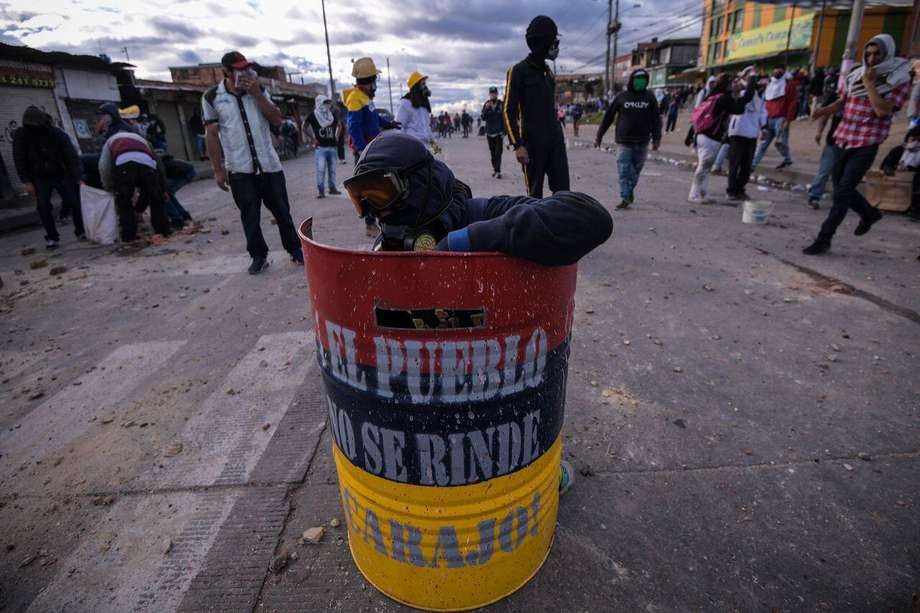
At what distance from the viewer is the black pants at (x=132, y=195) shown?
6.19 m

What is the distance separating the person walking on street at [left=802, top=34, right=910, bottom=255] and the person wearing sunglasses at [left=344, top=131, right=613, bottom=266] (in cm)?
449

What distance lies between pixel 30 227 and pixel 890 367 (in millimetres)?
11854

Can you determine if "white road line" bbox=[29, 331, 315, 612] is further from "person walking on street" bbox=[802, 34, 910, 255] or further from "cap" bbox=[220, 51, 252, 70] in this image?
"person walking on street" bbox=[802, 34, 910, 255]

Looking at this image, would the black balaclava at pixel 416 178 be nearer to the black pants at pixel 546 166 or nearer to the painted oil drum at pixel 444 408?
the painted oil drum at pixel 444 408

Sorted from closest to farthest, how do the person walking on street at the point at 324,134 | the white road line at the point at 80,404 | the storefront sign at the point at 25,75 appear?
the white road line at the point at 80,404 < the person walking on street at the point at 324,134 < the storefront sign at the point at 25,75

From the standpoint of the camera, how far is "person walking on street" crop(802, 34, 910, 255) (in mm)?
4258

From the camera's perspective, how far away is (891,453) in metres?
2.16

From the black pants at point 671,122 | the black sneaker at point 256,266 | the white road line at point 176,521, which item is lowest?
the white road line at point 176,521

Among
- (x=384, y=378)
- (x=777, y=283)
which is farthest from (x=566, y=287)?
(x=777, y=283)

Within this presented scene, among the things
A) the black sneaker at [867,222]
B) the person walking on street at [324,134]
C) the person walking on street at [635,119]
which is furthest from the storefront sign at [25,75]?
the black sneaker at [867,222]

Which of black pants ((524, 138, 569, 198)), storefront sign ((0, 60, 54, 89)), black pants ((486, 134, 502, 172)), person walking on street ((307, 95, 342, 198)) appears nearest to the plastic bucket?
black pants ((524, 138, 569, 198))

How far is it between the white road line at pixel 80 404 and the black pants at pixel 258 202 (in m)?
1.62

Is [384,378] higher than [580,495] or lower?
higher

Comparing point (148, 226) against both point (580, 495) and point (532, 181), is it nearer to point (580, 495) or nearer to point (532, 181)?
point (532, 181)
